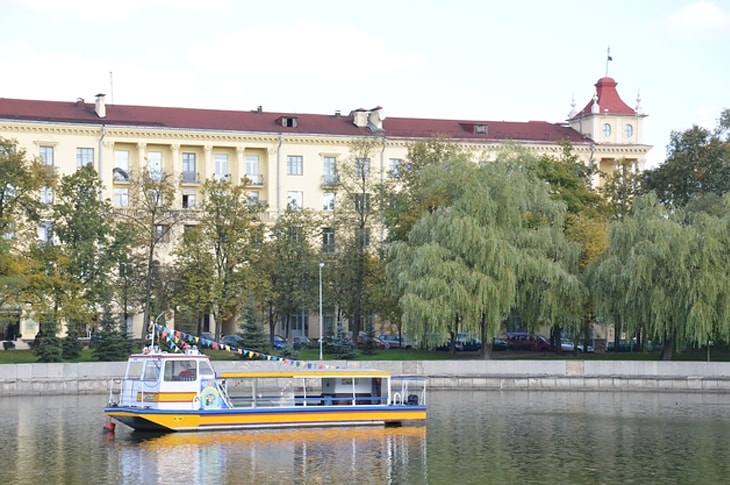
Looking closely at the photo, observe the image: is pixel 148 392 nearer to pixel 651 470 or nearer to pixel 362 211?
pixel 651 470

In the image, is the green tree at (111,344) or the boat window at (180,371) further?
the green tree at (111,344)

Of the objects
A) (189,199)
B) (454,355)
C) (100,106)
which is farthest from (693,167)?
(100,106)

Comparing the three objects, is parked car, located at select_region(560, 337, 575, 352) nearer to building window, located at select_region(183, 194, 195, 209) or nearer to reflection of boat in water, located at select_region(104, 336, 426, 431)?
building window, located at select_region(183, 194, 195, 209)

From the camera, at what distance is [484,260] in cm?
6906

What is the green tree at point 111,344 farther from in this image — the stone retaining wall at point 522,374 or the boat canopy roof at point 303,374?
the boat canopy roof at point 303,374

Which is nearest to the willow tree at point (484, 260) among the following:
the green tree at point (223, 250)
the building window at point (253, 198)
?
the green tree at point (223, 250)

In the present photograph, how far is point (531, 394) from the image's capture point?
63.2 m

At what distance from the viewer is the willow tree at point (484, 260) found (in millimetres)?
68250

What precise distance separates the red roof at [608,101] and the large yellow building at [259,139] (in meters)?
0.08

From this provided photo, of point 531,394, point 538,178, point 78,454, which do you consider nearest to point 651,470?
point 78,454

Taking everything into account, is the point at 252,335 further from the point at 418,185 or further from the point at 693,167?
the point at 693,167

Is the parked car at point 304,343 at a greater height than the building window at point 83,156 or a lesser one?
lesser

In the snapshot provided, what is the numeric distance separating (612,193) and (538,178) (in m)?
11.8

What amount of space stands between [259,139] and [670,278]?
4232 centimetres
